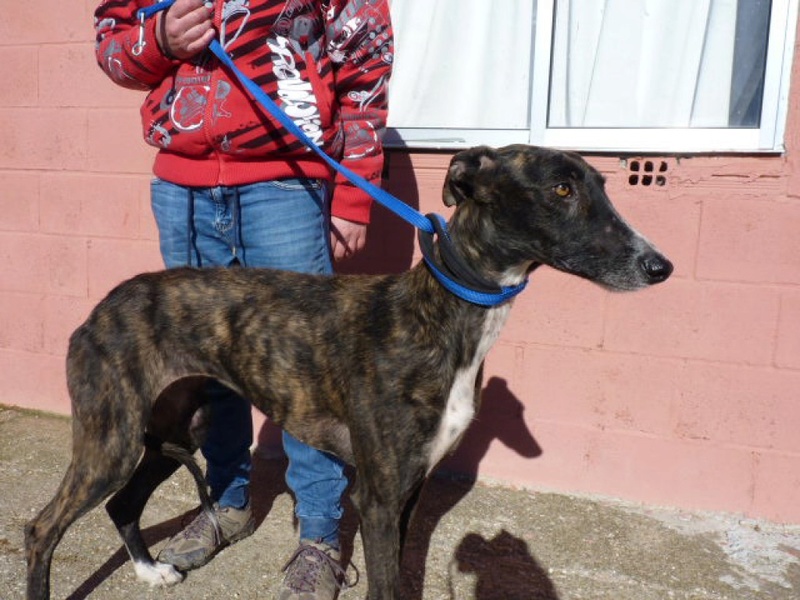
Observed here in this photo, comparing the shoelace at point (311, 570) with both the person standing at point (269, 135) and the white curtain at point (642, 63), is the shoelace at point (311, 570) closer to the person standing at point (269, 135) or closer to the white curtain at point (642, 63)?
the person standing at point (269, 135)

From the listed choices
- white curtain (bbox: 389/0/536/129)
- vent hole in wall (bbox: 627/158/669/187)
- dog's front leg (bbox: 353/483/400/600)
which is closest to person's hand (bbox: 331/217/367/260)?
dog's front leg (bbox: 353/483/400/600)

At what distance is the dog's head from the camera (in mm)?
2170

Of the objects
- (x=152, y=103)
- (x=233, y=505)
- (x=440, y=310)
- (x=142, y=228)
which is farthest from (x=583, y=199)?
(x=142, y=228)

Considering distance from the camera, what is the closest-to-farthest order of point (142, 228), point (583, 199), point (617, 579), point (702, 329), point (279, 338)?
point (583, 199)
point (279, 338)
point (617, 579)
point (702, 329)
point (142, 228)

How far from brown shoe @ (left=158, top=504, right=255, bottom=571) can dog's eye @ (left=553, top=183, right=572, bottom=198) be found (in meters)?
1.80

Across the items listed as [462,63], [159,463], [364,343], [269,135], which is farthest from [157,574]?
[462,63]

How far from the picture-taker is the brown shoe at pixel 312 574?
2.85 m

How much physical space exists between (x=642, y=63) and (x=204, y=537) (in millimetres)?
2885

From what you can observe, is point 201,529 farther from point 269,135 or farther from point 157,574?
point 269,135

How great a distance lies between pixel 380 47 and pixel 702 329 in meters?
1.96

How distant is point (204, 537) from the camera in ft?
10.4

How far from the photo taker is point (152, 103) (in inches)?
108

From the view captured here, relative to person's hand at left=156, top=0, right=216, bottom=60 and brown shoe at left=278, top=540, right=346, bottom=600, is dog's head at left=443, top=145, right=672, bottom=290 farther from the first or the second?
brown shoe at left=278, top=540, right=346, bottom=600

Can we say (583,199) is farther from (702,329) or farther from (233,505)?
(233,505)
